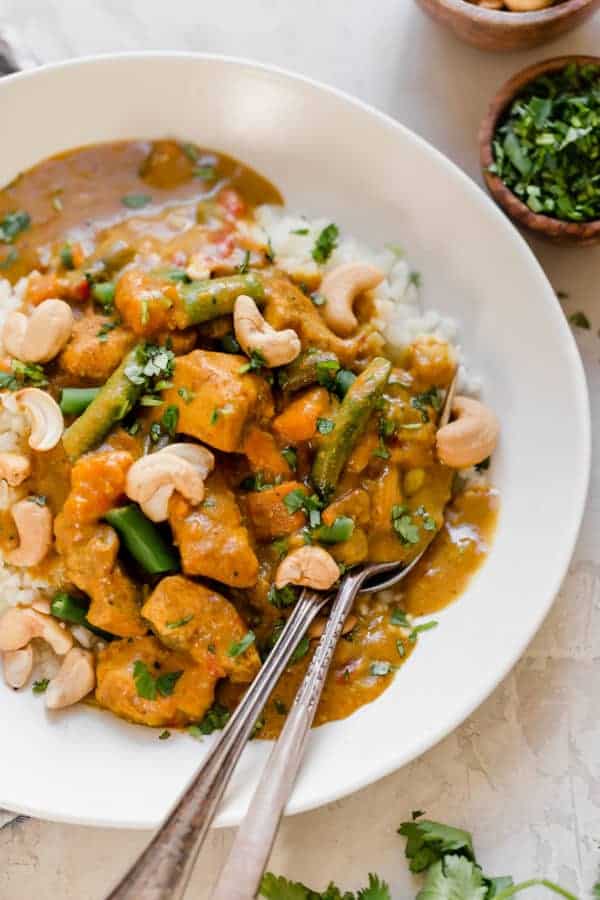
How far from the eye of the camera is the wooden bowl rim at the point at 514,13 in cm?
379

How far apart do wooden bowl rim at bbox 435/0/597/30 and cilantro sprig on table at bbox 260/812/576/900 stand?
297cm

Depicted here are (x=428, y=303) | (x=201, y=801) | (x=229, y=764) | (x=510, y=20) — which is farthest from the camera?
(x=428, y=303)

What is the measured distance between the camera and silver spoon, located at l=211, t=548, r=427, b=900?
3020 millimetres

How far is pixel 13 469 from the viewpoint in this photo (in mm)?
3570

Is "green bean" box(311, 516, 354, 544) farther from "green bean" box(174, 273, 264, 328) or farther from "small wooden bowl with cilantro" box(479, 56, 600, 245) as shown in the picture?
"small wooden bowl with cilantro" box(479, 56, 600, 245)

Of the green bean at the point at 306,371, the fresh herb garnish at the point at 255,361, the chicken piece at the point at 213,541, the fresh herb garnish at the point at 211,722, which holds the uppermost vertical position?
the fresh herb garnish at the point at 255,361

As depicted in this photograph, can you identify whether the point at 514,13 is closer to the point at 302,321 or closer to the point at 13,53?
the point at 302,321

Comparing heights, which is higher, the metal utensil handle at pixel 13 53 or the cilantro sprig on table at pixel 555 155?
the metal utensil handle at pixel 13 53

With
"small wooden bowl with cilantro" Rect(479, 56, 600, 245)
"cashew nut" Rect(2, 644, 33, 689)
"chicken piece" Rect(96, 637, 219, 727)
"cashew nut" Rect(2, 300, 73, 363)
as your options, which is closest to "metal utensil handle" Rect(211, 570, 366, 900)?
"chicken piece" Rect(96, 637, 219, 727)

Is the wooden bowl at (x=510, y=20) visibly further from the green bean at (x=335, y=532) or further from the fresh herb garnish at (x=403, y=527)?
the green bean at (x=335, y=532)

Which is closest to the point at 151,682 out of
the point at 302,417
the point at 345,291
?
the point at 302,417

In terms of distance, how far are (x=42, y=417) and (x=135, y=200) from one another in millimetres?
993

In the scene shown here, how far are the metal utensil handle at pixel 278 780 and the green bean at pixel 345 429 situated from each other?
367mm

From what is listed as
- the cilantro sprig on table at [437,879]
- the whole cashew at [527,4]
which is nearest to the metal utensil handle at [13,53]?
the whole cashew at [527,4]
